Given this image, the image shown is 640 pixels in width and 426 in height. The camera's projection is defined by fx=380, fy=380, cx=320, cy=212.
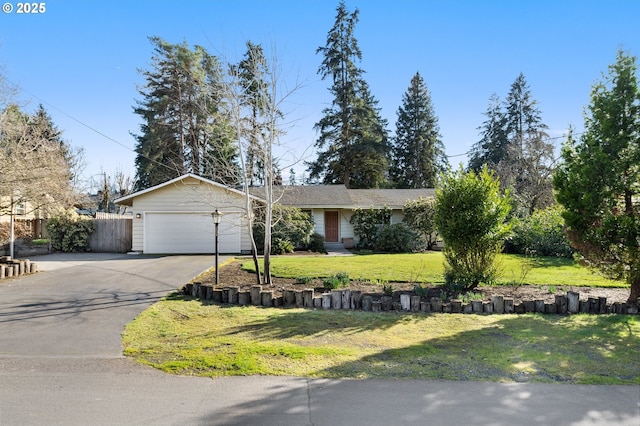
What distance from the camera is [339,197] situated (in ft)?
74.7

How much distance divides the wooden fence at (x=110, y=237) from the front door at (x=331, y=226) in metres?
10.8

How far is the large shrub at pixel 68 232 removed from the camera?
61.5 ft

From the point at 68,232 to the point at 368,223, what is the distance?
607 inches

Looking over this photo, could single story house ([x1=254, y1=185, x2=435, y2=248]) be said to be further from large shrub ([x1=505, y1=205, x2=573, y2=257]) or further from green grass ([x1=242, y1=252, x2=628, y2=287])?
green grass ([x1=242, y1=252, x2=628, y2=287])

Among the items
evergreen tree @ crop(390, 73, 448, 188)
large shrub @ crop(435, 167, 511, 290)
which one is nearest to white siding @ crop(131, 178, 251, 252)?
large shrub @ crop(435, 167, 511, 290)

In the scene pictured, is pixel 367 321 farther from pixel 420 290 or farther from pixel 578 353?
pixel 578 353

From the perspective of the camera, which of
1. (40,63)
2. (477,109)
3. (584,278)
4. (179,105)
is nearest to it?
(584,278)

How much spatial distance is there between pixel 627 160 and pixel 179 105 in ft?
94.2

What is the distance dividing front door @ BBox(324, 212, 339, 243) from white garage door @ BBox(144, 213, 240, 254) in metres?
6.62

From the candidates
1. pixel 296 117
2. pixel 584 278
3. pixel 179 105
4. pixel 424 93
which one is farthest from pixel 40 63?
pixel 424 93

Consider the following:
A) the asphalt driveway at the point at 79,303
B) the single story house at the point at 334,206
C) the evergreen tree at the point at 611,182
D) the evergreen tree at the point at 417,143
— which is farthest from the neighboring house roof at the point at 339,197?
the evergreen tree at the point at 417,143

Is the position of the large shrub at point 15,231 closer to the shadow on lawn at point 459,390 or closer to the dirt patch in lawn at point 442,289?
the dirt patch in lawn at point 442,289

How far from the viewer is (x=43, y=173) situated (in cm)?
1126

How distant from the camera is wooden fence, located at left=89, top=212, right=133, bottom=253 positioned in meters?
19.2
